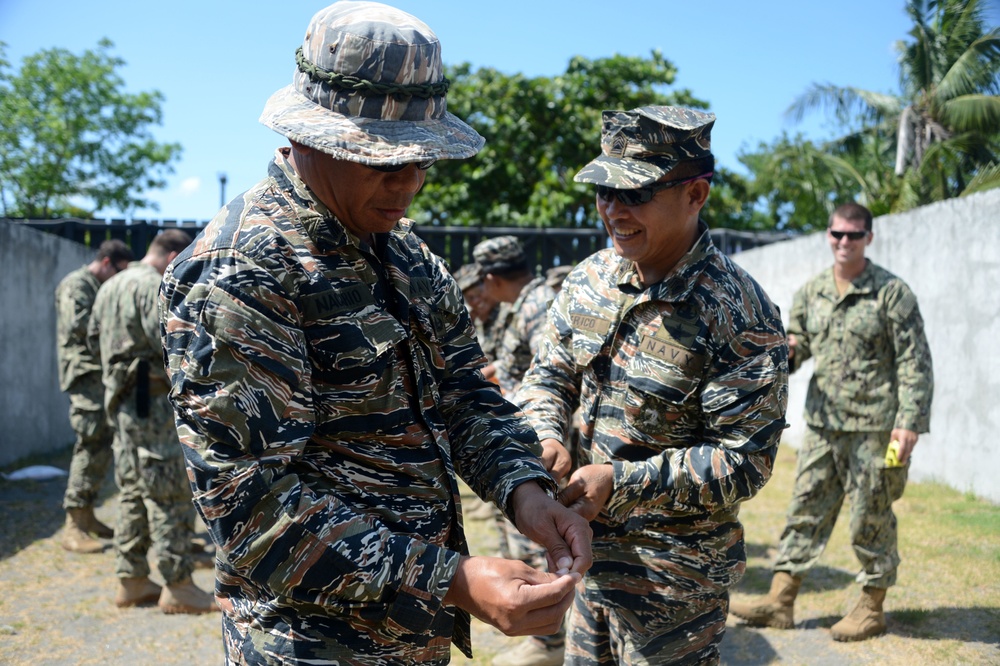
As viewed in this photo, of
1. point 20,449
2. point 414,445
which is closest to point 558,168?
point 20,449

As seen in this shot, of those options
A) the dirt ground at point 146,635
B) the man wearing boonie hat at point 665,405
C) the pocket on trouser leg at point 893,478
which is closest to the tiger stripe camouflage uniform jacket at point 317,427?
the man wearing boonie hat at point 665,405

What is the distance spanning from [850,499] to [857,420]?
1.67ft

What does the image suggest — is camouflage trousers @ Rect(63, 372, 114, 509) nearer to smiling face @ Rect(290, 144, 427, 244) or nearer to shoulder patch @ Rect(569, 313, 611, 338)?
shoulder patch @ Rect(569, 313, 611, 338)

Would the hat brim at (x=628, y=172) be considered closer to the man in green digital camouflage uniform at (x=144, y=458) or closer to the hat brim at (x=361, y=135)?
the hat brim at (x=361, y=135)

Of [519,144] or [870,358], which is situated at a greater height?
[519,144]

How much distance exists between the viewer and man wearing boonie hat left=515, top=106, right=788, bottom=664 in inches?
102

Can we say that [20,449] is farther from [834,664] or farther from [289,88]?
[289,88]

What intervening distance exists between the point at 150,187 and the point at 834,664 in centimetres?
3593

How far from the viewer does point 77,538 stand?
7.27 metres

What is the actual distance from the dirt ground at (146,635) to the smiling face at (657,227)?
2.97 m

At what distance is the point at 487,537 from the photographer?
769 cm

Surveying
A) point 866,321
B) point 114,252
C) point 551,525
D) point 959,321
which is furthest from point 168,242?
point 959,321

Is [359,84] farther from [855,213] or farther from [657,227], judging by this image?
[855,213]

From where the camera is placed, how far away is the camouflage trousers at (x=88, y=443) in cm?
737
